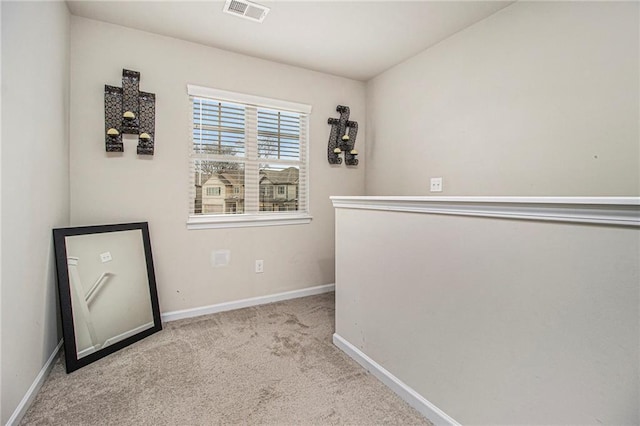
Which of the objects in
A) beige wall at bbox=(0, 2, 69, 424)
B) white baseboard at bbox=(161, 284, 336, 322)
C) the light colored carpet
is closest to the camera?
beige wall at bbox=(0, 2, 69, 424)

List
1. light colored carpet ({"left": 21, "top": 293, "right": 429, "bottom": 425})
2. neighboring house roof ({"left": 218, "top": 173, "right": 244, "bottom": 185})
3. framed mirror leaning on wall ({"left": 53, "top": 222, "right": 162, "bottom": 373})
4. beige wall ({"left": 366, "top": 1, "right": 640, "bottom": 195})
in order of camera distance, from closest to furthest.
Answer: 1. light colored carpet ({"left": 21, "top": 293, "right": 429, "bottom": 425})
2. beige wall ({"left": 366, "top": 1, "right": 640, "bottom": 195})
3. framed mirror leaning on wall ({"left": 53, "top": 222, "right": 162, "bottom": 373})
4. neighboring house roof ({"left": 218, "top": 173, "right": 244, "bottom": 185})

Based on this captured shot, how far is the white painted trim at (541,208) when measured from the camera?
91cm

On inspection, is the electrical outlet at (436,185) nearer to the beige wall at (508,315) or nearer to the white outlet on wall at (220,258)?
the beige wall at (508,315)

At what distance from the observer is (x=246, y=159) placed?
307cm

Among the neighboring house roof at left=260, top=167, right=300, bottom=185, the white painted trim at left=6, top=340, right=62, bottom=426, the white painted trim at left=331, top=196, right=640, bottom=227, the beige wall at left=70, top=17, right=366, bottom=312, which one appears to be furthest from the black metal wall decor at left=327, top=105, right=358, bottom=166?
the white painted trim at left=6, top=340, right=62, bottom=426

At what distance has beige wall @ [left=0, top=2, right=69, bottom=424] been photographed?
55.7 inches

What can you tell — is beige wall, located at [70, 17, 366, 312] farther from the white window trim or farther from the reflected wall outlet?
the reflected wall outlet

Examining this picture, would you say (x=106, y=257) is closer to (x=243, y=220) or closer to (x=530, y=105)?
(x=243, y=220)

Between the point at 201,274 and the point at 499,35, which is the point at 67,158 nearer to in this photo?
the point at 201,274

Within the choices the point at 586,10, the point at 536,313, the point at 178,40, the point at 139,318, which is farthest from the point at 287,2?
the point at 139,318

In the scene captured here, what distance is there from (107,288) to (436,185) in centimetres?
280

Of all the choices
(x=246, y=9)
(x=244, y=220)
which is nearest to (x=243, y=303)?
(x=244, y=220)

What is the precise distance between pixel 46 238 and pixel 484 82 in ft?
10.7

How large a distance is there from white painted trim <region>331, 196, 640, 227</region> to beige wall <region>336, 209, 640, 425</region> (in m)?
0.03
